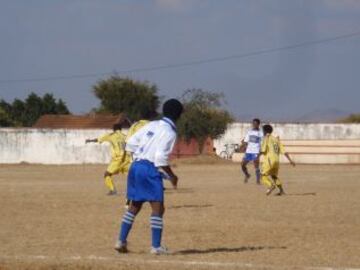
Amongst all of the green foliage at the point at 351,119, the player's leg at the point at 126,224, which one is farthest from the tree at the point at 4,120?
the player's leg at the point at 126,224

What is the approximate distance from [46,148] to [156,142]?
173ft

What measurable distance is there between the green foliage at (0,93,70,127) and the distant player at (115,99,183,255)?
291ft

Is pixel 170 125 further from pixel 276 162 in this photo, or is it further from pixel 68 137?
pixel 68 137

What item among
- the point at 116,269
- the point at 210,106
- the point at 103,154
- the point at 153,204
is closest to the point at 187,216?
the point at 153,204

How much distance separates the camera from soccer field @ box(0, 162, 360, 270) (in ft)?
37.3

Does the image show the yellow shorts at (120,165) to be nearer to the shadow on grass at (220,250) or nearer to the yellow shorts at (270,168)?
the yellow shorts at (270,168)

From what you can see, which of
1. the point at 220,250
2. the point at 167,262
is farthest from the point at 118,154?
the point at 167,262

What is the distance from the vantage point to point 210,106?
226ft

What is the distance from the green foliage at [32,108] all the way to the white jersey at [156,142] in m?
88.6

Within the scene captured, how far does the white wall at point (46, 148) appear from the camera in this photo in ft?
209

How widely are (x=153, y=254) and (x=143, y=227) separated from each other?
3.64 meters

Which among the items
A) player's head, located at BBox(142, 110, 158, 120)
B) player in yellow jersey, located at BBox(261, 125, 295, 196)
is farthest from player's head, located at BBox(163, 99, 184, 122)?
player in yellow jersey, located at BBox(261, 125, 295, 196)

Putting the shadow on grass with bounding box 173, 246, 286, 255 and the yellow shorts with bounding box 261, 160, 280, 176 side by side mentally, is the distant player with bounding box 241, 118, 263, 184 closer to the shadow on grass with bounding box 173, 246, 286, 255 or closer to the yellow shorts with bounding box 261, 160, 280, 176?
the yellow shorts with bounding box 261, 160, 280, 176

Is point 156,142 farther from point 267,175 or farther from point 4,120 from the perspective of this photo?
point 4,120
